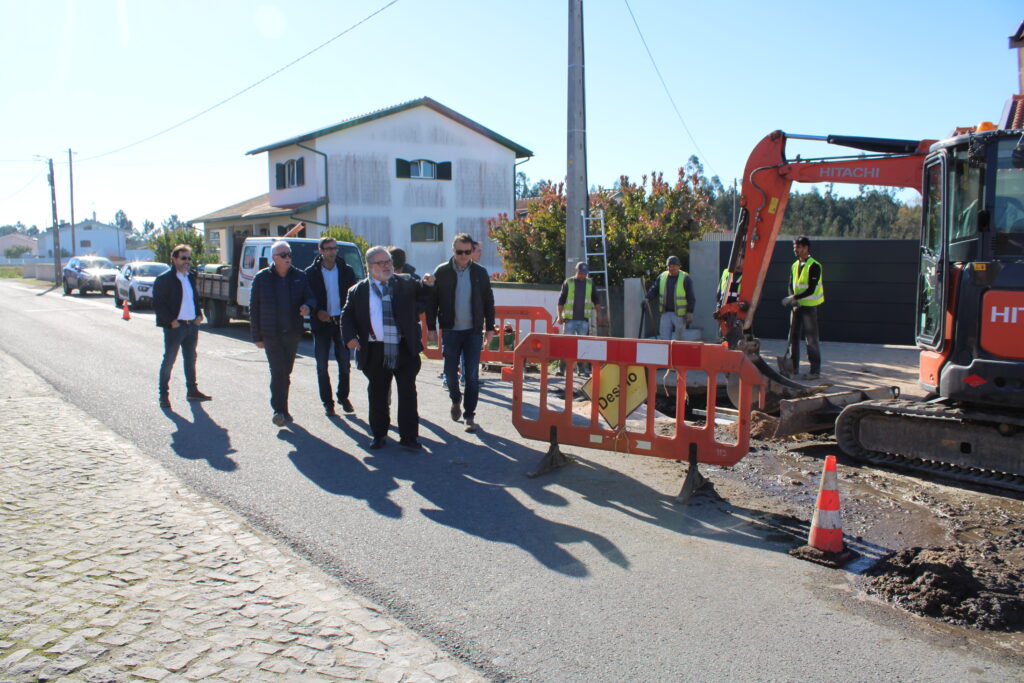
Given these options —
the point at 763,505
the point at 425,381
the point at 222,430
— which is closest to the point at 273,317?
the point at 222,430

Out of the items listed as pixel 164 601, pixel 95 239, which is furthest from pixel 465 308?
pixel 95 239

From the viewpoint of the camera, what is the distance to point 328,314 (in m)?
9.12

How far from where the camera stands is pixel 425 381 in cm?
1133

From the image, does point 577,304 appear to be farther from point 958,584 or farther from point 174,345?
point 958,584

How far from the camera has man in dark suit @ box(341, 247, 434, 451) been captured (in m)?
7.16

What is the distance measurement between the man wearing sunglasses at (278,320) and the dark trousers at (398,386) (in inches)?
58.3

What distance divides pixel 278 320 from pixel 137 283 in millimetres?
20171

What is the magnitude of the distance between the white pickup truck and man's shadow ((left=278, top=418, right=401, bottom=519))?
362 inches

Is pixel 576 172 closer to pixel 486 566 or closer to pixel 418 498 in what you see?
→ pixel 418 498

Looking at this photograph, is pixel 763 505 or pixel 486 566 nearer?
pixel 486 566

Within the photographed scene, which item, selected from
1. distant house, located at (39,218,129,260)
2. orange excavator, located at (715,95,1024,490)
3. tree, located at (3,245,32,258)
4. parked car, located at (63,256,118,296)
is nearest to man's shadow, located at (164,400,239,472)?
orange excavator, located at (715,95,1024,490)

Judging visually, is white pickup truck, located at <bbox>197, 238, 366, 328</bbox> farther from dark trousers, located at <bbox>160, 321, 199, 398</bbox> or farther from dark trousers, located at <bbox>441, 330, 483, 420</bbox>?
dark trousers, located at <bbox>441, 330, 483, 420</bbox>

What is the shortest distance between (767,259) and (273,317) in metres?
5.76

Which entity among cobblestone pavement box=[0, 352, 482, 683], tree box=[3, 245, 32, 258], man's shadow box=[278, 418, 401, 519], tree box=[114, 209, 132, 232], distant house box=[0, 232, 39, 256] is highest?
tree box=[114, 209, 132, 232]
